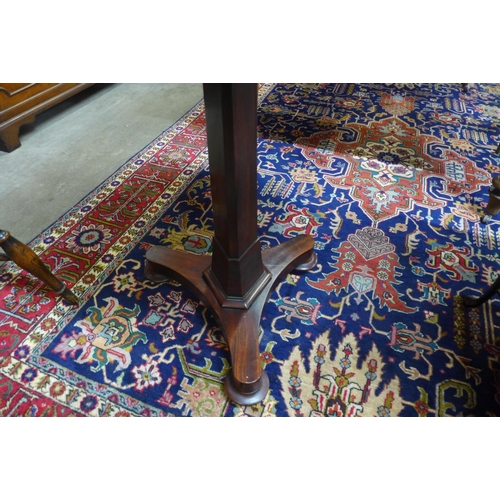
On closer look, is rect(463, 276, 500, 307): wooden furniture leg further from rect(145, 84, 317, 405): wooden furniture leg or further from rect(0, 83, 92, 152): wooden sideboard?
rect(0, 83, 92, 152): wooden sideboard

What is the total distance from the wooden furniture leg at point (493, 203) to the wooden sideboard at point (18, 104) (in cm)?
242

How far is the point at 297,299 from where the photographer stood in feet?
4.09

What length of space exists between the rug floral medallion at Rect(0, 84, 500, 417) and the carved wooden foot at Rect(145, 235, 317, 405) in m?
0.05

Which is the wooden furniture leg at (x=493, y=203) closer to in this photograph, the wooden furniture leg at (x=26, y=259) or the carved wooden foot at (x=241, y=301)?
the carved wooden foot at (x=241, y=301)

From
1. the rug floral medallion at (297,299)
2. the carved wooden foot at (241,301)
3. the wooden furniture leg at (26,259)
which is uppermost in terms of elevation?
the wooden furniture leg at (26,259)

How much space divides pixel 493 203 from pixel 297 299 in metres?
1.00

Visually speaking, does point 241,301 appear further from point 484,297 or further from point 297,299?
point 484,297

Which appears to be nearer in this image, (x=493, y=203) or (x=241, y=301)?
(x=241, y=301)

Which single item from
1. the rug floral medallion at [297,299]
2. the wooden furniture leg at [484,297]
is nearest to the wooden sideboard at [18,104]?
the rug floral medallion at [297,299]

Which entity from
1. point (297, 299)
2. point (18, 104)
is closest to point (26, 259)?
point (297, 299)

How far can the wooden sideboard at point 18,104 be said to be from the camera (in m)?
1.91

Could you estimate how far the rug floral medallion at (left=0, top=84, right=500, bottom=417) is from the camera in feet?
3.32

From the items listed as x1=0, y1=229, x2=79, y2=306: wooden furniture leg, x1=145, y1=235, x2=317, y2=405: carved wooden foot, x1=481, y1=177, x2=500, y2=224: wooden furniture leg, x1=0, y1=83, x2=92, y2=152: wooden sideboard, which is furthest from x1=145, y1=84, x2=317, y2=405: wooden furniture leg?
x1=0, y1=83, x2=92, y2=152: wooden sideboard

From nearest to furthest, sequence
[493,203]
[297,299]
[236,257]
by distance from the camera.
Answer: [236,257] → [297,299] → [493,203]
